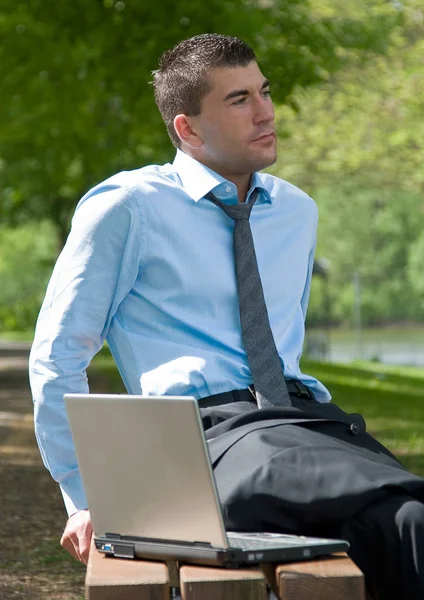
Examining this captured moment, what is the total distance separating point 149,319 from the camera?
323 centimetres

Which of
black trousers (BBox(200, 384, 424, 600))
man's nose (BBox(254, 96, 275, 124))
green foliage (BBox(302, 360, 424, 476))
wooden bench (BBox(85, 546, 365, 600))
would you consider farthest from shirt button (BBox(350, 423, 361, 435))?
green foliage (BBox(302, 360, 424, 476))

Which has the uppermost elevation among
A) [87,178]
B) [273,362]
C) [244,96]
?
[244,96]

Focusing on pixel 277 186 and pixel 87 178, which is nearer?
pixel 277 186

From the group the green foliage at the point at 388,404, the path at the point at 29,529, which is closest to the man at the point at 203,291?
the path at the point at 29,529

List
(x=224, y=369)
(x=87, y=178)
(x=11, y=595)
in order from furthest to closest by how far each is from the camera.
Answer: (x=87, y=178) < (x=11, y=595) < (x=224, y=369)

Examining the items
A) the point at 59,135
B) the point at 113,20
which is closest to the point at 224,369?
the point at 113,20

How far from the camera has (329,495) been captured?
261 centimetres

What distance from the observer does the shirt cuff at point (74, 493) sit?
3.04 meters

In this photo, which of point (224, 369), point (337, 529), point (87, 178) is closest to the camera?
point (337, 529)

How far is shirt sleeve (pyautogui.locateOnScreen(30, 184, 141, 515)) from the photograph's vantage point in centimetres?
309

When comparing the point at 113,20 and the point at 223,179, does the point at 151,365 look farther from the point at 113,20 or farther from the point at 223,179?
the point at 113,20

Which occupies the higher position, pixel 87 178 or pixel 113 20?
pixel 113 20

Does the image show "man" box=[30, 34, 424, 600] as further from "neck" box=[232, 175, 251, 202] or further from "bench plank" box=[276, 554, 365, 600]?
"bench plank" box=[276, 554, 365, 600]

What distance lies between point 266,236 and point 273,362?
0.41 meters
